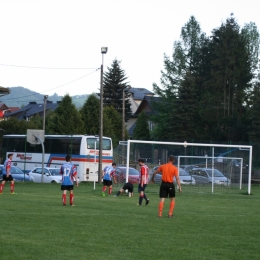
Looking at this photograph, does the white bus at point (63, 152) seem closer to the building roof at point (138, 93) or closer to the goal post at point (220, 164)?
the goal post at point (220, 164)

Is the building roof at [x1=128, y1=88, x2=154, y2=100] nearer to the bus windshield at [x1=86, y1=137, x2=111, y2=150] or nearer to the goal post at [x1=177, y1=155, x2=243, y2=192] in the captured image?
the bus windshield at [x1=86, y1=137, x2=111, y2=150]

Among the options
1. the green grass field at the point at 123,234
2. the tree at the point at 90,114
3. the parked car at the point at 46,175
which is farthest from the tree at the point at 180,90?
the green grass field at the point at 123,234

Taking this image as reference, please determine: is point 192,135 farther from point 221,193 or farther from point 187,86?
point 221,193

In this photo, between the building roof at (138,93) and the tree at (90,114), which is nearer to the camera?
the tree at (90,114)

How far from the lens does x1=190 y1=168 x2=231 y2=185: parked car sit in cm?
3741

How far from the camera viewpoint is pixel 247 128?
232 ft

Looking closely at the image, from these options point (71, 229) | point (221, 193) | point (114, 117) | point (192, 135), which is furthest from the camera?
point (114, 117)

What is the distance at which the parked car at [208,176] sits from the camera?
3741cm

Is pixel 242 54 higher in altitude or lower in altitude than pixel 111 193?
higher

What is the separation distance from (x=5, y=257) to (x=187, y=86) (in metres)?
66.9

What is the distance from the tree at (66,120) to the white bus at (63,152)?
1974 centimetres

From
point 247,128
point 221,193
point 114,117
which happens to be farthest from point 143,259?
point 114,117

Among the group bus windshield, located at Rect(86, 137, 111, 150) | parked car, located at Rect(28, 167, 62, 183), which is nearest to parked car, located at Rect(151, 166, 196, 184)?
parked car, located at Rect(28, 167, 62, 183)

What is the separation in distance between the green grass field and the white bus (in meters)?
26.6
